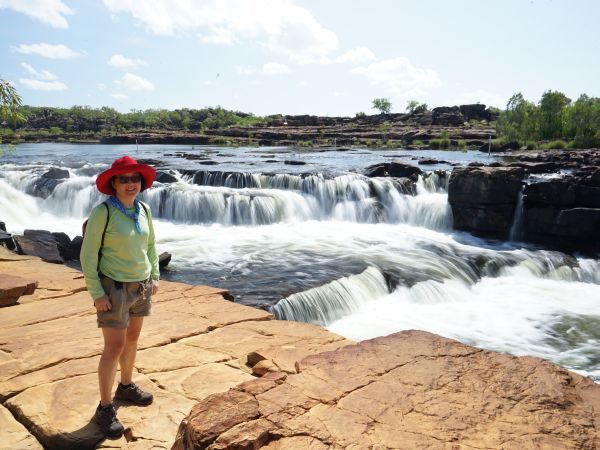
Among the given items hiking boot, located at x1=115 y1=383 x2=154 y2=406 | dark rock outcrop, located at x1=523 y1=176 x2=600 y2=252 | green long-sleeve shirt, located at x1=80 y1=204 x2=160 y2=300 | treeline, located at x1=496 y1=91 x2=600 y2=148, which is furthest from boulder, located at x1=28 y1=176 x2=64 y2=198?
treeline, located at x1=496 y1=91 x2=600 y2=148

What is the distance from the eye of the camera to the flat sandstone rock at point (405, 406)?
286 cm

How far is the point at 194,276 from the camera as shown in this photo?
1157 centimetres

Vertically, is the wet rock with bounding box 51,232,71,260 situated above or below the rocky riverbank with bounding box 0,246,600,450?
below

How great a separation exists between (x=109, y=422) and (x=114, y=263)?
3.67 ft

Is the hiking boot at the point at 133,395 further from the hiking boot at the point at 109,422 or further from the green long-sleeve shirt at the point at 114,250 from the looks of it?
the green long-sleeve shirt at the point at 114,250

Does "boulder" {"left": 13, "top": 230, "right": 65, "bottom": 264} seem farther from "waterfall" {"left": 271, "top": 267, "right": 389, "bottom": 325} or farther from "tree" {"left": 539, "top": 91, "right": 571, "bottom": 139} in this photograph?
"tree" {"left": 539, "top": 91, "right": 571, "bottom": 139}

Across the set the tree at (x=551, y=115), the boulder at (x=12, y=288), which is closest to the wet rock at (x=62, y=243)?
the boulder at (x=12, y=288)

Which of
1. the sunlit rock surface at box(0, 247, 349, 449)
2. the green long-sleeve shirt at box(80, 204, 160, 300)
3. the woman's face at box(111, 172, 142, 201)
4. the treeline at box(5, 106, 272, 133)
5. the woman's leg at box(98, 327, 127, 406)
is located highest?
the treeline at box(5, 106, 272, 133)

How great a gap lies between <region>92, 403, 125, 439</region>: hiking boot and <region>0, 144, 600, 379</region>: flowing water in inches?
216

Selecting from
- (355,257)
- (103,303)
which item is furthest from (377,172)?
(103,303)

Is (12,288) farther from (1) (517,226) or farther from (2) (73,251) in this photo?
(1) (517,226)

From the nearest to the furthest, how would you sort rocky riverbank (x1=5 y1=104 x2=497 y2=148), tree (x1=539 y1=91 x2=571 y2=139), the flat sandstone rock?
the flat sandstone rock < tree (x1=539 y1=91 x2=571 y2=139) < rocky riverbank (x1=5 y1=104 x2=497 y2=148)

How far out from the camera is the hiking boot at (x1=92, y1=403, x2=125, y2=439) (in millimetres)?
3424

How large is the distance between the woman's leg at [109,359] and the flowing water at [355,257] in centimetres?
552
